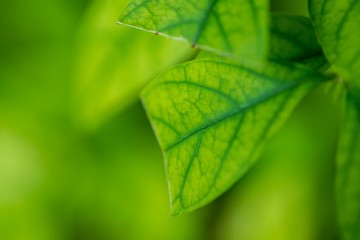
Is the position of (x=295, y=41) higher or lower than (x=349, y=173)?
higher

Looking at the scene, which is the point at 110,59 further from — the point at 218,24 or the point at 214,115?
the point at 218,24

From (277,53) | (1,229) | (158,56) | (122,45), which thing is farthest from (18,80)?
(277,53)

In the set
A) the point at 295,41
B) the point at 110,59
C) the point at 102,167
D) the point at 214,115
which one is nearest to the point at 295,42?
the point at 295,41

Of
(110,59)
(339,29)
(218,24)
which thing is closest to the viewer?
(218,24)

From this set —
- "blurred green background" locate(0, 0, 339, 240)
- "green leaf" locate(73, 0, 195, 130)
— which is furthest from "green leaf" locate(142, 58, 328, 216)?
"blurred green background" locate(0, 0, 339, 240)

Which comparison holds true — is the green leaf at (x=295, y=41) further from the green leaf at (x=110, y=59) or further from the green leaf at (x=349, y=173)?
the green leaf at (x=110, y=59)

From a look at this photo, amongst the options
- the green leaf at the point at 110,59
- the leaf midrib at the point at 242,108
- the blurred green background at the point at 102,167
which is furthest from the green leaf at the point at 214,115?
the blurred green background at the point at 102,167
